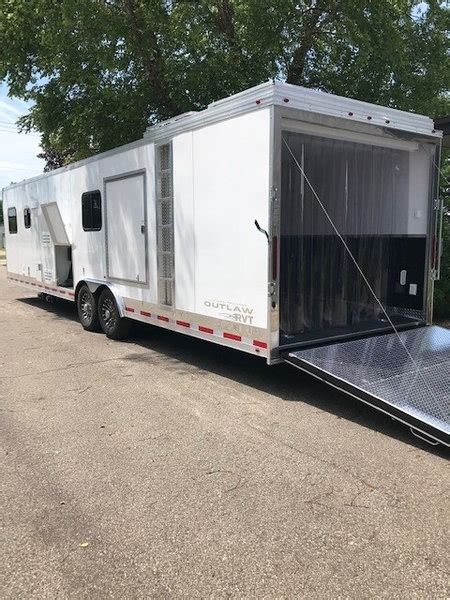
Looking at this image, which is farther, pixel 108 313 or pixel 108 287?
pixel 108 313

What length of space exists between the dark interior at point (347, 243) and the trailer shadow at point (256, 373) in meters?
0.55

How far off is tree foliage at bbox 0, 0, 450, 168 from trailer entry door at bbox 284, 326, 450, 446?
5.26m

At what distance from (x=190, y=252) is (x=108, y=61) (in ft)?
14.4

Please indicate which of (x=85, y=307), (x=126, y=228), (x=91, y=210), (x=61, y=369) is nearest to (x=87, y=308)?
(x=85, y=307)

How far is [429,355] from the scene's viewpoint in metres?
5.45

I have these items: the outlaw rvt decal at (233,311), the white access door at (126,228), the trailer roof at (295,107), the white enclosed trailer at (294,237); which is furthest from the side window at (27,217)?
the outlaw rvt decal at (233,311)

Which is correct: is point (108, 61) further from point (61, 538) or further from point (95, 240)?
point (61, 538)

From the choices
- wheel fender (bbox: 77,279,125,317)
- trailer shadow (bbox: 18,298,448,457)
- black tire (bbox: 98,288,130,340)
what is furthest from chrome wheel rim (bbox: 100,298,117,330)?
trailer shadow (bbox: 18,298,448,457)

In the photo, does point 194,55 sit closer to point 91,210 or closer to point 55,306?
point 91,210

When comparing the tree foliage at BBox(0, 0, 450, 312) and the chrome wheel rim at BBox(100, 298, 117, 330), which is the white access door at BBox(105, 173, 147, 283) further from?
the tree foliage at BBox(0, 0, 450, 312)

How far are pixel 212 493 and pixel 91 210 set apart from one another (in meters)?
5.93

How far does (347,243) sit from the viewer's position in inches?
257

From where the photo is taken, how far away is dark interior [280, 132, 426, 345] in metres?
6.00

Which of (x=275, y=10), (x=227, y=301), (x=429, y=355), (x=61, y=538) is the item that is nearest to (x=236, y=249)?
(x=227, y=301)
